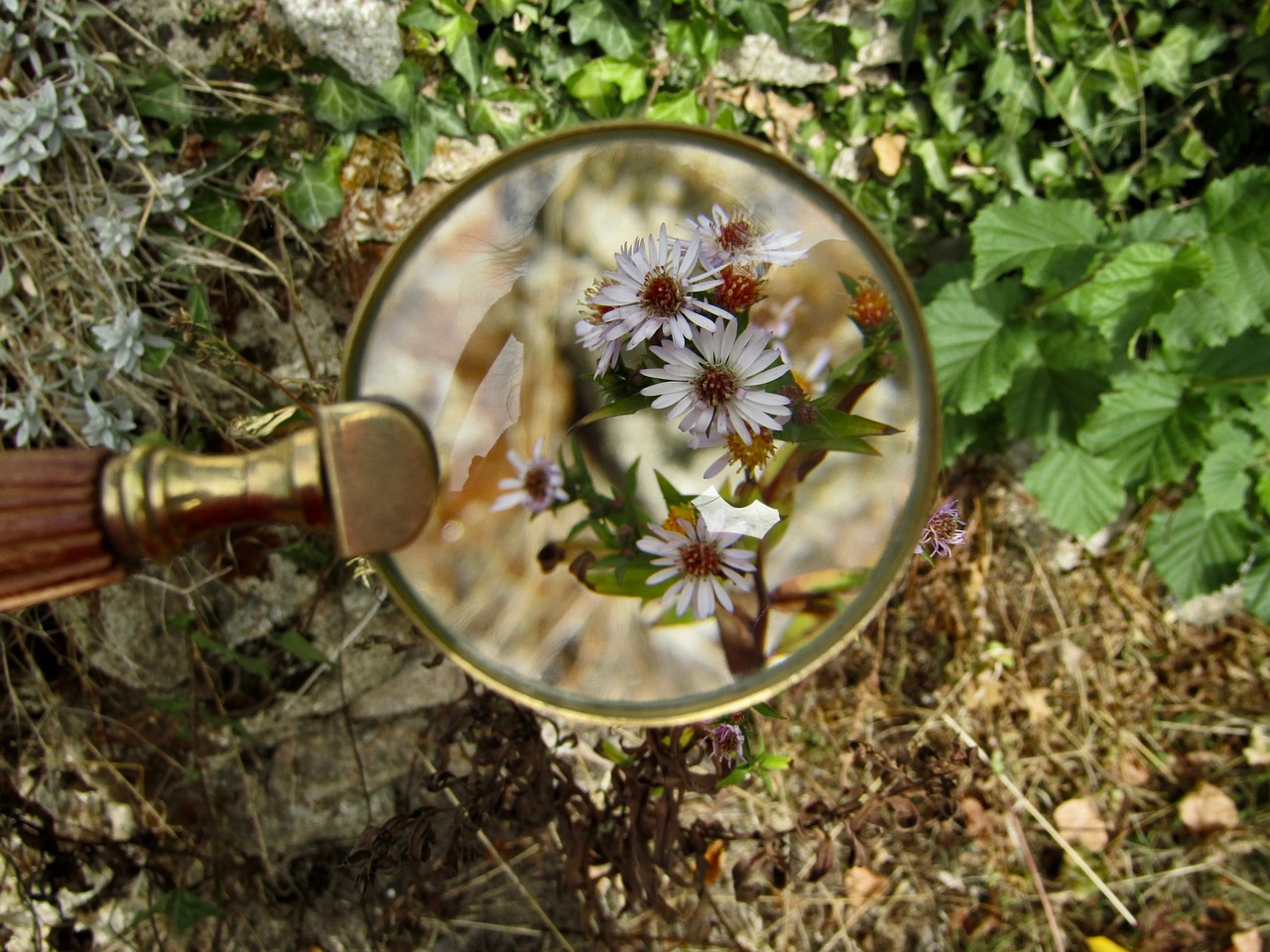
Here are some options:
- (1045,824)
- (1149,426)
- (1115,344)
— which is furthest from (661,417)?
(1045,824)

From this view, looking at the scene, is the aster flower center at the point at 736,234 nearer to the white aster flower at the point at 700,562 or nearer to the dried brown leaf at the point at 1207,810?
the white aster flower at the point at 700,562

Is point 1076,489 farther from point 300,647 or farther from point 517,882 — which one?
point 300,647

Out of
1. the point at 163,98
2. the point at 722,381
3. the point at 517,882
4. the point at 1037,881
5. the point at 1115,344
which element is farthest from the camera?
the point at 1037,881

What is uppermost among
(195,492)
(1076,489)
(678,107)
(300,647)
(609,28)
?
(609,28)

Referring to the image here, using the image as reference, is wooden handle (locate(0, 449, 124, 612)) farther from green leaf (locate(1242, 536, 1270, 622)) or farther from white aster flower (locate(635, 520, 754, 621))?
green leaf (locate(1242, 536, 1270, 622))

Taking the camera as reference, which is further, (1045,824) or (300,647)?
(1045,824)

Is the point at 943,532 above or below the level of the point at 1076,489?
above
